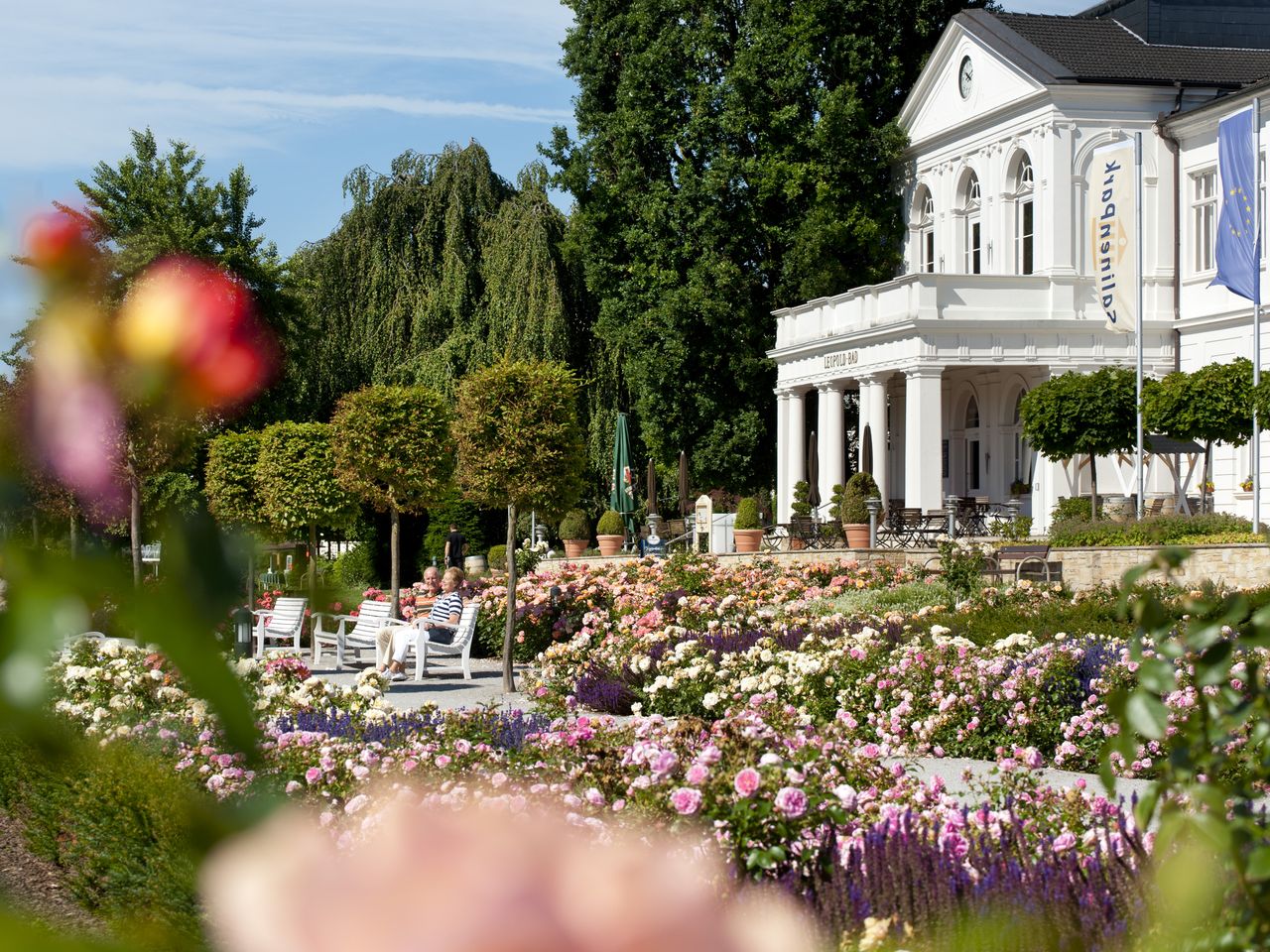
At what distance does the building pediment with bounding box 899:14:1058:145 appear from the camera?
102 feet

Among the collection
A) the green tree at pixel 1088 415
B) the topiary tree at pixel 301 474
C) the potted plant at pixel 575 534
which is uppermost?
the green tree at pixel 1088 415

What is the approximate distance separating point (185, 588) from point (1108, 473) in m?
29.4

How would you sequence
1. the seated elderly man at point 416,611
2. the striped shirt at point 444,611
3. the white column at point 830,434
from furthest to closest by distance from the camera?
the white column at point 830,434 < the striped shirt at point 444,611 < the seated elderly man at point 416,611

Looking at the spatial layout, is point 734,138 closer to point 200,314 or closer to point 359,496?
point 359,496

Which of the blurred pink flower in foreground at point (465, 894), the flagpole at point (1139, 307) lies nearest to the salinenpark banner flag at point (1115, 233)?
the flagpole at point (1139, 307)

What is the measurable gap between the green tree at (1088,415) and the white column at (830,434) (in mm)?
7840

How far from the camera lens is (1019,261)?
103 ft

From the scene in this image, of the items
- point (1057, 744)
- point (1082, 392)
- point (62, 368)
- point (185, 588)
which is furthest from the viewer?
point (1082, 392)

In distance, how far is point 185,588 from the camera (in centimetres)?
44

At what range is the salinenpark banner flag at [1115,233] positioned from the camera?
28.0 m

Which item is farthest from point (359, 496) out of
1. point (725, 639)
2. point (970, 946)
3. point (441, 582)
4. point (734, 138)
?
point (970, 946)

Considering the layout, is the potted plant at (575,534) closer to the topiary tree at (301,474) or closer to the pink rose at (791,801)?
the topiary tree at (301,474)

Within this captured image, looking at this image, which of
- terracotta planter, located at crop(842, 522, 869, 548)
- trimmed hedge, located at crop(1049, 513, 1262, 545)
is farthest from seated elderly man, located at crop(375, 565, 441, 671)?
trimmed hedge, located at crop(1049, 513, 1262, 545)

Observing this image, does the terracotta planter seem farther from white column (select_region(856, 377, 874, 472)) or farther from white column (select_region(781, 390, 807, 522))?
white column (select_region(781, 390, 807, 522))
